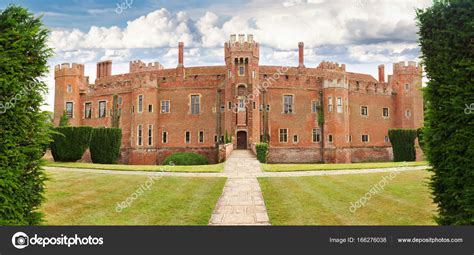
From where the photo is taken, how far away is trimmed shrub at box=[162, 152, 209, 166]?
31.1m

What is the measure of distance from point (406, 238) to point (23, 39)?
673 centimetres

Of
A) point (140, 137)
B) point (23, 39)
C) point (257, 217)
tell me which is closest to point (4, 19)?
point (23, 39)

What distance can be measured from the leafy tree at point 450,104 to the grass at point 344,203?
2.08 ft

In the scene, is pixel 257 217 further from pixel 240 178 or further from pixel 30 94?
pixel 240 178

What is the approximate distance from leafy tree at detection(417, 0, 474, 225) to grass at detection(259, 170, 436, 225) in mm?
633

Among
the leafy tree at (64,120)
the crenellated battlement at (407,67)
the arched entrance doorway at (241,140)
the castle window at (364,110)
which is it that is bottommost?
the arched entrance doorway at (241,140)

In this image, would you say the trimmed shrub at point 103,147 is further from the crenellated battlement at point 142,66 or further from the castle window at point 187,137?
the crenellated battlement at point 142,66

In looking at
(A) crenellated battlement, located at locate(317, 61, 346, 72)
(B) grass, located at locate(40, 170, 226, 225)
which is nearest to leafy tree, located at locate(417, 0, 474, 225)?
(B) grass, located at locate(40, 170, 226, 225)

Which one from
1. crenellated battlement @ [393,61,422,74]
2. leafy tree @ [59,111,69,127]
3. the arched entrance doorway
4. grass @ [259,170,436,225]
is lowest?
grass @ [259,170,436,225]

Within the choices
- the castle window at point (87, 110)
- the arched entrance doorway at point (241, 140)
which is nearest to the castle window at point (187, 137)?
the arched entrance doorway at point (241, 140)

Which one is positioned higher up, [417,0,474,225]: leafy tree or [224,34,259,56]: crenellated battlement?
[224,34,259,56]: crenellated battlement

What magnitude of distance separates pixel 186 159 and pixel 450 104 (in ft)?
89.5

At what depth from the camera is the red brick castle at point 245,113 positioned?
33781mm

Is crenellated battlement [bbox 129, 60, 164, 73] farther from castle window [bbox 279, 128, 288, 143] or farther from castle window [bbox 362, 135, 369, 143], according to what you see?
castle window [bbox 362, 135, 369, 143]
